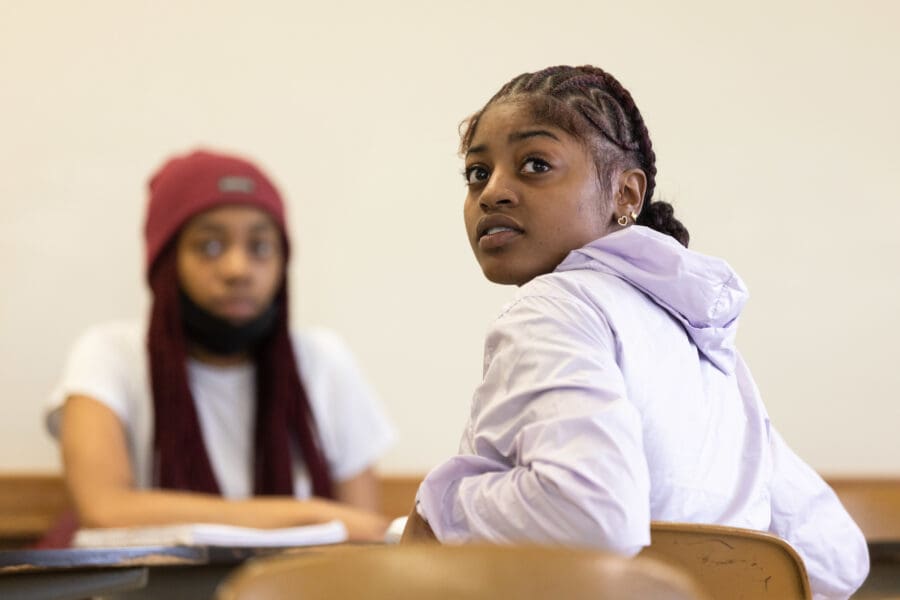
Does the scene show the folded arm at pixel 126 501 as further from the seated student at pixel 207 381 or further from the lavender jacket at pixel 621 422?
the lavender jacket at pixel 621 422

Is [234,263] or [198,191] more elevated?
[198,191]

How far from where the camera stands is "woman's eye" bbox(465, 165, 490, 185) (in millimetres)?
722

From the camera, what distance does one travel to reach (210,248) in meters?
2.02

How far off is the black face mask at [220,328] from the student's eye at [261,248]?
0.30ft

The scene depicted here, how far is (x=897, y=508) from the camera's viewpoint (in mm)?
1345

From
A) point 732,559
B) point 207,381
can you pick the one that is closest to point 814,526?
point 732,559

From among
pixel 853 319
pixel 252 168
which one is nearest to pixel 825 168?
pixel 853 319

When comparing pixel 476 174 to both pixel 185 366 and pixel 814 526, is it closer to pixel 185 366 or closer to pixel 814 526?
pixel 814 526

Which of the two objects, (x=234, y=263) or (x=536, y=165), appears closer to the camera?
(x=536, y=165)

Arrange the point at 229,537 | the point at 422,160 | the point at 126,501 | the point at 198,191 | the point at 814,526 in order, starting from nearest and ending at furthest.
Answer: the point at 814,526
the point at 229,537
the point at 422,160
the point at 126,501
the point at 198,191

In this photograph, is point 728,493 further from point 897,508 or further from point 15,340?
point 15,340

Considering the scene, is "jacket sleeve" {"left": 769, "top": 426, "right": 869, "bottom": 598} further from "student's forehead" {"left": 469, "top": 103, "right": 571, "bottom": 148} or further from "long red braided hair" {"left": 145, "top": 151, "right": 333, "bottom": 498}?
"long red braided hair" {"left": 145, "top": 151, "right": 333, "bottom": 498}

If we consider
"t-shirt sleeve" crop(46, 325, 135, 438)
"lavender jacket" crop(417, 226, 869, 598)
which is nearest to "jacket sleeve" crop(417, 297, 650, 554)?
"lavender jacket" crop(417, 226, 869, 598)

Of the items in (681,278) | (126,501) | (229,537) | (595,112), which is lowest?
(126,501)
